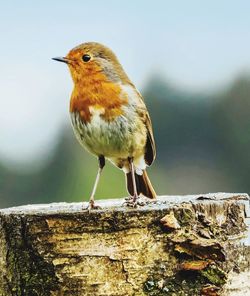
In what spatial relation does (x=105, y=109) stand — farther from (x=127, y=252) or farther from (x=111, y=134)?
(x=127, y=252)

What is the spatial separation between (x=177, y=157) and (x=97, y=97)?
4111 cm

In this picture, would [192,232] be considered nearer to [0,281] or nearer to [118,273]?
[118,273]

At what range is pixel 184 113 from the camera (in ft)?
180

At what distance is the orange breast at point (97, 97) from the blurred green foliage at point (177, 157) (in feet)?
84.5

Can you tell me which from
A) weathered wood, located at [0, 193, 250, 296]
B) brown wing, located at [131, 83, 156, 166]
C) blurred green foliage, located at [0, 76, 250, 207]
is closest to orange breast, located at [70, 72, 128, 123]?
brown wing, located at [131, 83, 156, 166]

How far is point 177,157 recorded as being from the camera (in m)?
47.3

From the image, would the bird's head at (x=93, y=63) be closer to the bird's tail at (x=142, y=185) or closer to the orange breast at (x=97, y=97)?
the orange breast at (x=97, y=97)

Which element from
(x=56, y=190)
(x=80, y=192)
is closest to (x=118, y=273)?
(x=80, y=192)

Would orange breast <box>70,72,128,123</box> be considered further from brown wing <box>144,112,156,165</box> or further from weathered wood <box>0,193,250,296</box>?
weathered wood <box>0,193,250,296</box>

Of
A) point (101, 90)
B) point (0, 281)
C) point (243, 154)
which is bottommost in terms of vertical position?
point (243, 154)

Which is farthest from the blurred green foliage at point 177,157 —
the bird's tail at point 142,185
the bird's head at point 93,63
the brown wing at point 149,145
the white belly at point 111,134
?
the white belly at point 111,134

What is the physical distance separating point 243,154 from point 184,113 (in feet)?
13.7

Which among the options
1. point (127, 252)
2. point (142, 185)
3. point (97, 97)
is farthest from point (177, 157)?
point (127, 252)

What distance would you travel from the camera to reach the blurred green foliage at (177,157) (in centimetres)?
4069
